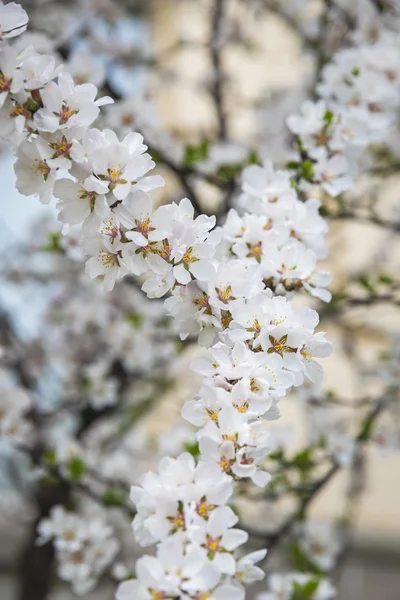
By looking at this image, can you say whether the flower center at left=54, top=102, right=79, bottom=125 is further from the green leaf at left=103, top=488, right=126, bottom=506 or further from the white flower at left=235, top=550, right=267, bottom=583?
the green leaf at left=103, top=488, right=126, bottom=506

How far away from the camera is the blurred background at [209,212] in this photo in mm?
1979

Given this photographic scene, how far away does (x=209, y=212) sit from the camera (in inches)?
85.4

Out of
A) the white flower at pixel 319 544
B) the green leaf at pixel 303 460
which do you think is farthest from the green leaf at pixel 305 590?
the white flower at pixel 319 544

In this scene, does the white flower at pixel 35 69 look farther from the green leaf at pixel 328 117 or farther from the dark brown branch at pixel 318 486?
the dark brown branch at pixel 318 486

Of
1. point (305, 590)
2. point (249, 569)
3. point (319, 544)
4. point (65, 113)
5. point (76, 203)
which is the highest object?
point (65, 113)

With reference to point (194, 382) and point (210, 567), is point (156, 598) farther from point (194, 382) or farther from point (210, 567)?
point (194, 382)

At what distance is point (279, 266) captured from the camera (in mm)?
1102

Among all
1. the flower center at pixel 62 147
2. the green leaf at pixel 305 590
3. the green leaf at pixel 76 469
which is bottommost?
the green leaf at pixel 305 590

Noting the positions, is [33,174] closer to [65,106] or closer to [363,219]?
[65,106]

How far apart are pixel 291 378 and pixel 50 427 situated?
7.16ft

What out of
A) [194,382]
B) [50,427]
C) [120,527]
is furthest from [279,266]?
[194,382]

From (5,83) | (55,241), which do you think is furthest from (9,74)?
(55,241)

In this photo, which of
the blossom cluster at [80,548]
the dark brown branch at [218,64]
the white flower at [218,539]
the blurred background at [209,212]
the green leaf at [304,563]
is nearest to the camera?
the white flower at [218,539]

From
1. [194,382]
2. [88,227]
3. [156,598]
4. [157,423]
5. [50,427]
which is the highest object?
[88,227]
